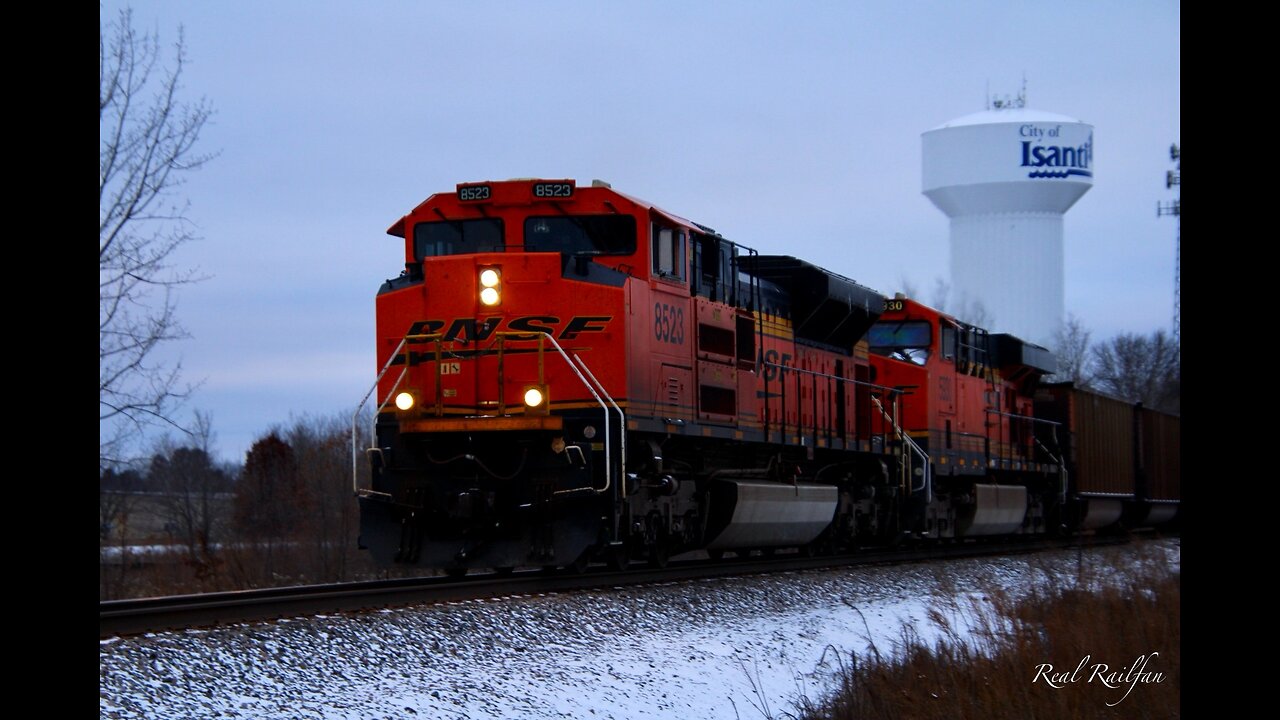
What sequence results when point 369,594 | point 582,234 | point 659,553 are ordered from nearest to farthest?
1. point 369,594
2. point 582,234
3. point 659,553

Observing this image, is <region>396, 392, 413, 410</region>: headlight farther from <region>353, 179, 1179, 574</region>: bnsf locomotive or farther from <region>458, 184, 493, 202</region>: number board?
<region>458, 184, 493, 202</region>: number board

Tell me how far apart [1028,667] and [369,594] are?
218 inches

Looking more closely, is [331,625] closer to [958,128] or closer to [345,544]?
[345,544]

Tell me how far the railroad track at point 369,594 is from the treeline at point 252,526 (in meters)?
7.99

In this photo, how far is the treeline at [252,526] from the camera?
29938 mm

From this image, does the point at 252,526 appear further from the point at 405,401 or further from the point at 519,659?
the point at 519,659

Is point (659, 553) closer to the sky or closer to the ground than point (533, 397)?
closer to the ground

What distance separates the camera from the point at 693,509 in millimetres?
16062

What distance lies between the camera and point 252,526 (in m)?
50.4

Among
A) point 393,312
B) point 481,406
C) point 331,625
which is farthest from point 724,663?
point 393,312

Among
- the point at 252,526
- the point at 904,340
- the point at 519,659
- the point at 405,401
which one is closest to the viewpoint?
the point at 519,659

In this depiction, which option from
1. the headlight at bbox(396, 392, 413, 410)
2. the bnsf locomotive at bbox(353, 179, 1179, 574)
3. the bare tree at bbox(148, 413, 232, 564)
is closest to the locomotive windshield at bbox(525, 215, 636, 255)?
the bnsf locomotive at bbox(353, 179, 1179, 574)

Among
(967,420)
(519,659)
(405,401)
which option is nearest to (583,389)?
(405,401)
